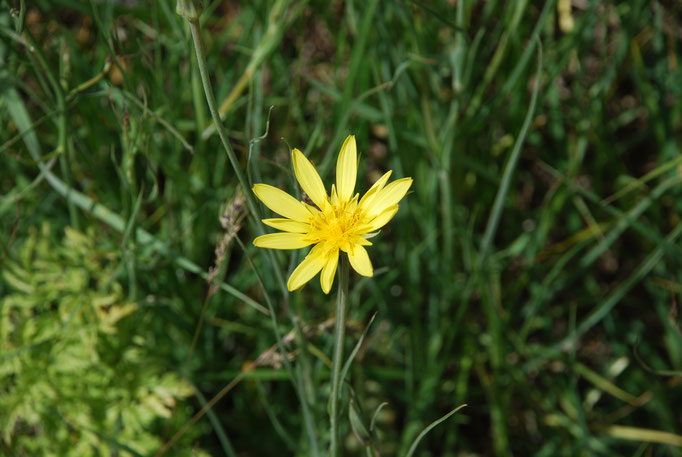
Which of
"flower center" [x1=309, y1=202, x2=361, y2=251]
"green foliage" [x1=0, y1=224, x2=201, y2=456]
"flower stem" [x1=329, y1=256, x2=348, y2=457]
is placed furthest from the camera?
"green foliage" [x1=0, y1=224, x2=201, y2=456]

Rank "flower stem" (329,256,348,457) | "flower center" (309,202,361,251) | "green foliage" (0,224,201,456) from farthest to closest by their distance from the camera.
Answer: "green foliage" (0,224,201,456)
"flower center" (309,202,361,251)
"flower stem" (329,256,348,457)

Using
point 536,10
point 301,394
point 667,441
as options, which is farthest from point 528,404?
point 536,10

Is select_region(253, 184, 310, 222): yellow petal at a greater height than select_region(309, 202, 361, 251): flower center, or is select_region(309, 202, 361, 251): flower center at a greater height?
select_region(253, 184, 310, 222): yellow petal

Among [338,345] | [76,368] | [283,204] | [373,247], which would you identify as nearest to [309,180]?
[283,204]

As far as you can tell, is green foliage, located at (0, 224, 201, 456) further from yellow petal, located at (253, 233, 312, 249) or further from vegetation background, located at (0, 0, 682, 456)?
yellow petal, located at (253, 233, 312, 249)

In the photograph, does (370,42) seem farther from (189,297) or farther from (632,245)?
(632,245)

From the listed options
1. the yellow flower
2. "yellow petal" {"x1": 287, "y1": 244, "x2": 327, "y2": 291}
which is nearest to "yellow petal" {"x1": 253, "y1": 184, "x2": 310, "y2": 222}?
the yellow flower

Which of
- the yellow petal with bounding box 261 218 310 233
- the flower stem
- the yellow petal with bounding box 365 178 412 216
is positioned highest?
the yellow petal with bounding box 365 178 412 216
